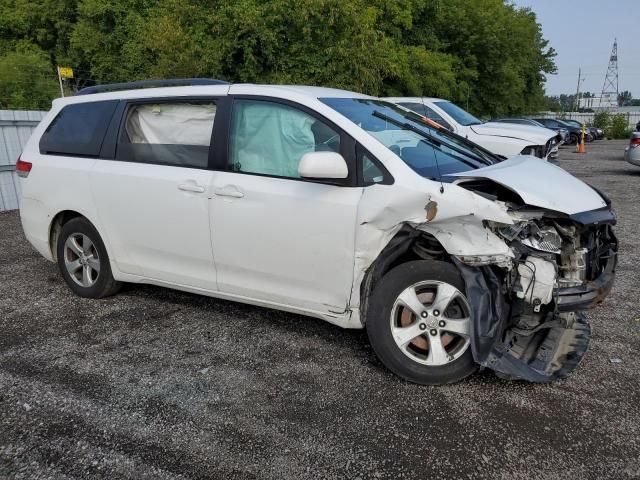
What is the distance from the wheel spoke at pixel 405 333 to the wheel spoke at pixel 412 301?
0.09 metres

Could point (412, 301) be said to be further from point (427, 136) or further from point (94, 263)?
point (94, 263)

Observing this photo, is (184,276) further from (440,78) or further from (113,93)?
(440,78)

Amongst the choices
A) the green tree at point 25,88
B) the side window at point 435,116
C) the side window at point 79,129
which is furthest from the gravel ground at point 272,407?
the green tree at point 25,88

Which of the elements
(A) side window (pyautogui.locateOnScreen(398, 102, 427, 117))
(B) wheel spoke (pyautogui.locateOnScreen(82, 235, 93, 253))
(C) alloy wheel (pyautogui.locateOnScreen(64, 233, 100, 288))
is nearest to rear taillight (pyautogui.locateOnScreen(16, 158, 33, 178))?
(C) alloy wheel (pyautogui.locateOnScreen(64, 233, 100, 288))

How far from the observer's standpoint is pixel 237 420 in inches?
117

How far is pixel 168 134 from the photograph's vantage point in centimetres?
419

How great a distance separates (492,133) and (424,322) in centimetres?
792

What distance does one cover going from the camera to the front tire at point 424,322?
3189 millimetres

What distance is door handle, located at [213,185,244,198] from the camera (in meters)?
3.70

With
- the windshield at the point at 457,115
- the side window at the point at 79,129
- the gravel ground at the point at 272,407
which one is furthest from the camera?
the windshield at the point at 457,115

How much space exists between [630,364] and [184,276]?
317 centimetres

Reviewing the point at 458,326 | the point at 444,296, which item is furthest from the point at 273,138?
the point at 458,326

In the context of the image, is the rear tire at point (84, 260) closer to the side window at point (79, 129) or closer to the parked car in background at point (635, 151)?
the side window at point (79, 129)

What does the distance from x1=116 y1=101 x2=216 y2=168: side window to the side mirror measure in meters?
0.99
